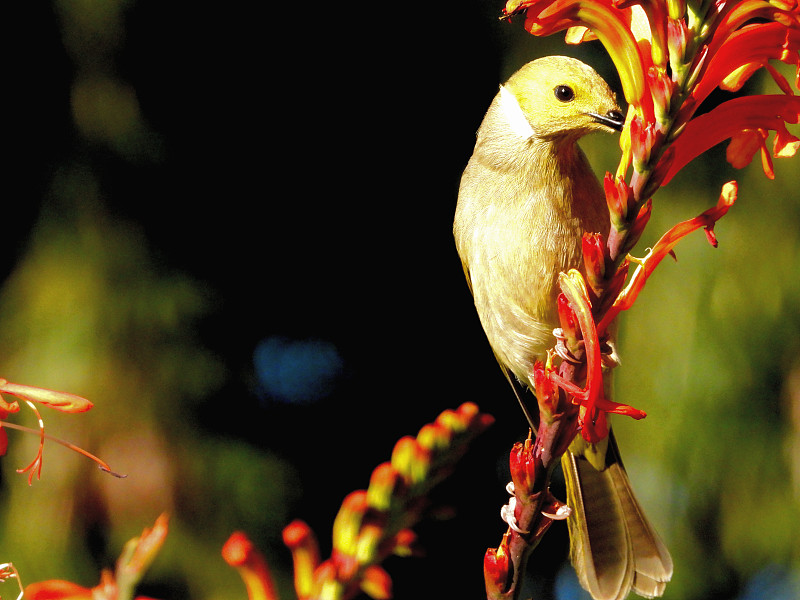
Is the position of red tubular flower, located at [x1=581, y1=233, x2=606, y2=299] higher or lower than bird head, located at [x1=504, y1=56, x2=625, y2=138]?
lower

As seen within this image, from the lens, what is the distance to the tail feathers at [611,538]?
2020mm

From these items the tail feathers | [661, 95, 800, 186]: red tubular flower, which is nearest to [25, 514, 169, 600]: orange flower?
[661, 95, 800, 186]: red tubular flower

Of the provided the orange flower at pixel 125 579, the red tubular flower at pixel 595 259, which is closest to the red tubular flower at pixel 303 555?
the orange flower at pixel 125 579

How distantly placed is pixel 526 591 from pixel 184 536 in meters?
1.25

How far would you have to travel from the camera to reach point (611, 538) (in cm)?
213

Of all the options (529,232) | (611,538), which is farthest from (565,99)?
(611,538)

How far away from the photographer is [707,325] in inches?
97.7

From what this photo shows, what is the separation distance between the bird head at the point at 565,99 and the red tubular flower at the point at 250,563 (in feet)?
3.76

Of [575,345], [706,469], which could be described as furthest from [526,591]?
[575,345]

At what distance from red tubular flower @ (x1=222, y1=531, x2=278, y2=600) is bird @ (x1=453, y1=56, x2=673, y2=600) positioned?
1.24 meters

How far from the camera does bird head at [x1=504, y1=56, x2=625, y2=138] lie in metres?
1.69

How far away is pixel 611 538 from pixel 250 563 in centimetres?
156

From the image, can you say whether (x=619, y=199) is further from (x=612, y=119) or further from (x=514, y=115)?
(x=514, y=115)

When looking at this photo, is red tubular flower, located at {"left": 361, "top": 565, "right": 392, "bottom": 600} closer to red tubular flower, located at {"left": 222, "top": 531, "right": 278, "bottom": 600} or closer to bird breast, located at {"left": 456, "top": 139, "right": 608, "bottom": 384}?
red tubular flower, located at {"left": 222, "top": 531, "right": 278, "bottom": 600}
